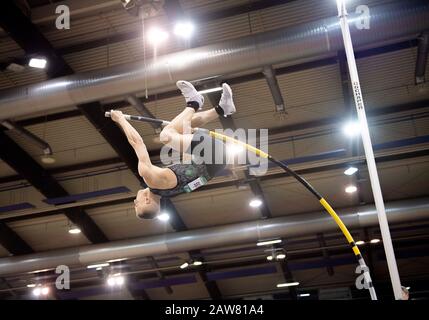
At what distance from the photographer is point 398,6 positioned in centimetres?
661

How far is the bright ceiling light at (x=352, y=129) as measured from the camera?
30.6ft

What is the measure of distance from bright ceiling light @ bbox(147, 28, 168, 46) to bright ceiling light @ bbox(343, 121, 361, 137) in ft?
14.1

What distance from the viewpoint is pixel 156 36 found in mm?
7902

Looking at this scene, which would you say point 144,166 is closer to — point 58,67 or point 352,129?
point 58,67

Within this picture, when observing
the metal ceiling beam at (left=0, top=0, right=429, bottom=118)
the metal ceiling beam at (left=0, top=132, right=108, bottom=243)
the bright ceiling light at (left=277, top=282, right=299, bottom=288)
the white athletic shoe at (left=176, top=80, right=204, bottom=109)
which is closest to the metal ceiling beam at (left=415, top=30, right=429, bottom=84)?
the metal ceiling beam at (left=0, top=0, right=429, bottom=118)

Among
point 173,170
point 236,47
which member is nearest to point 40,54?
point 236,47

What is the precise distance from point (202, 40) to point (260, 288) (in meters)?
8.55

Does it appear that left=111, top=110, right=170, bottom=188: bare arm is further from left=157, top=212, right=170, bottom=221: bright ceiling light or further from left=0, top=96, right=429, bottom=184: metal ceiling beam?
left=157, top=212, right=170, bottom=221: bright ceiling light

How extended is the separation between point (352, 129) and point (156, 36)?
180 inches

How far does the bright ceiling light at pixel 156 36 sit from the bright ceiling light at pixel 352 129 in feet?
14.1

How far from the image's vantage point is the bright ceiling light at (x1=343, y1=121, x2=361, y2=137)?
9.31 m

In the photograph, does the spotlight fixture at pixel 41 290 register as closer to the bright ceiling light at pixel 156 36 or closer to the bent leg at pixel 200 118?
the bright ceiling light at pixel 156 36
